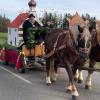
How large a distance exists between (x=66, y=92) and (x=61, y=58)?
0.93m

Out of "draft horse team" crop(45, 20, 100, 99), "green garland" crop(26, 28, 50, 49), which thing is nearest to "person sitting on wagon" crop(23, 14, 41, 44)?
"green garland" crop(26, 28, 50, 49)

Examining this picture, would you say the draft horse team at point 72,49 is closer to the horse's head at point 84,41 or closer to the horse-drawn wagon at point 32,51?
the horse's head at point 84,41

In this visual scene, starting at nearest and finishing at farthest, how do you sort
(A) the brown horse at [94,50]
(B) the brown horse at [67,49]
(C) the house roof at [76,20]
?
(B) the brown horse at [67,49] → (A) the brown horse at [94,50] → (C) the house roof at [76,20]

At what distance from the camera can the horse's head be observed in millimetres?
11023

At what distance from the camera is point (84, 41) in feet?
36.3

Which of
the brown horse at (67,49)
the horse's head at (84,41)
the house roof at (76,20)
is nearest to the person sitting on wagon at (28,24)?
the brown horse at (67,49)

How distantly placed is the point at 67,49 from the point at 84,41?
101 centimetres

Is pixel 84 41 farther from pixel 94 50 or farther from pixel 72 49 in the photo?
pixel 94 50

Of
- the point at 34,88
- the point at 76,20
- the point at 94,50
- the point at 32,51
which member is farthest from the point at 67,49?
the point at 32,51

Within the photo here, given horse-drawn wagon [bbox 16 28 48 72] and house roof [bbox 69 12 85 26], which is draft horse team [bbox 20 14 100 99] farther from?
horse-drawn wagon [bbox 16 28 48 72]

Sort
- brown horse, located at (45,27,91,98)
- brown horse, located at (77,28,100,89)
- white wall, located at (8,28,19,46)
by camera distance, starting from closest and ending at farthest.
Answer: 1. brown horse, located at (45,27,91,98)
2. brown horse, located at (77,28,100,89)
3. white wall, located at (8,28,19,46)

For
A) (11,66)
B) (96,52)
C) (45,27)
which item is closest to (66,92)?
(96,52)

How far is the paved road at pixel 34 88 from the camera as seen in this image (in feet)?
37.4

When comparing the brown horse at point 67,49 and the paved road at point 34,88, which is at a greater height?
the brown horse at point 67,49
